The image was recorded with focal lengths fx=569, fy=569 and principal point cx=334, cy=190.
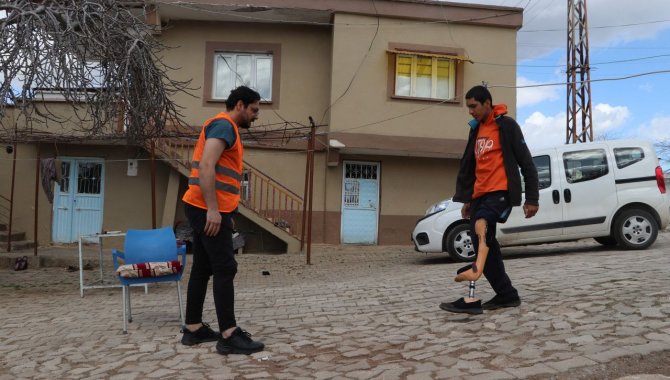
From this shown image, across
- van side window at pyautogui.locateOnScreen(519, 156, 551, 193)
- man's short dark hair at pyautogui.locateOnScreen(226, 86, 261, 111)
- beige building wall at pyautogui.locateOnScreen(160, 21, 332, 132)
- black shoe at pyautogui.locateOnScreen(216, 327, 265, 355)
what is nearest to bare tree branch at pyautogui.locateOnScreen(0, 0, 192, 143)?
man's short dark hair at pyautogui.locateOnScreen(226, 86, 261, 111)

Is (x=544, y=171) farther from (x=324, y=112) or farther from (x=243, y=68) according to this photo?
(x=243, y=68)

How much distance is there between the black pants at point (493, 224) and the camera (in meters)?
4.44

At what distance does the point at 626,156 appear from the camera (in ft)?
29.7

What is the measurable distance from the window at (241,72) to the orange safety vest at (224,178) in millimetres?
10807

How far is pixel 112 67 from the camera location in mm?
6969

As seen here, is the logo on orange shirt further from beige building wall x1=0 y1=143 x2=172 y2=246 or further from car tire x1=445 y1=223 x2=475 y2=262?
beige building wall x1=0 y1=143 x2=172 y2=246

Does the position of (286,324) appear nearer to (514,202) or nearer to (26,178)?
(514,202)

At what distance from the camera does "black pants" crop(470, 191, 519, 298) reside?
14.6ft

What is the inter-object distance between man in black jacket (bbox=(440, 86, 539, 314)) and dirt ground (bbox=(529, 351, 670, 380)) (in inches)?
46.5

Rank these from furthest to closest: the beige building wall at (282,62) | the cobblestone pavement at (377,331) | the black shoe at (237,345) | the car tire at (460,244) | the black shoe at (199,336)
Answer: the beige building wall at (282,62)
the car tire at (460,244)
the black shoe at (199,336)
the black shoe at (237,345)
the cobblestone pavement at (377,331)

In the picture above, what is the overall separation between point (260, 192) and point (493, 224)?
9693 mm

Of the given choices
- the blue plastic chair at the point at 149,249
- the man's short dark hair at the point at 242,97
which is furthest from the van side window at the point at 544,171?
the man's short dark hair at the point at 242,97

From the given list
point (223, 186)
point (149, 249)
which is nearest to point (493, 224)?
point (223, 186)

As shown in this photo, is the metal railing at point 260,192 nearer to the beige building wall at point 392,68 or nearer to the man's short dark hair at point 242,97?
the beige building wall at point 392,68
